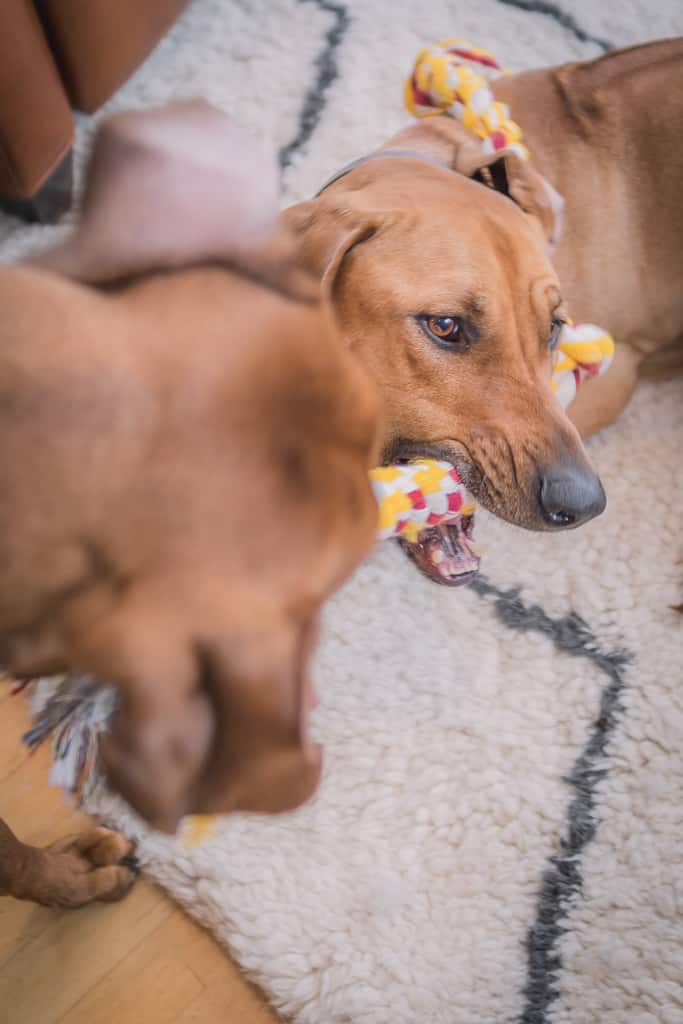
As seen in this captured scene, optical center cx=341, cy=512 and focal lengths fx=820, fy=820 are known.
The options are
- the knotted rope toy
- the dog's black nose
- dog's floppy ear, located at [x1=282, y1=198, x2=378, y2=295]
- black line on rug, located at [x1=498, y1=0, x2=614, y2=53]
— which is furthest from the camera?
black line on rug, located at [x1=498, y1=0, x2=614, y2=53]

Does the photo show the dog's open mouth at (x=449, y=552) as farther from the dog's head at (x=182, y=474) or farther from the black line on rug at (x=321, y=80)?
the black line on rug at (x=321, y=80)

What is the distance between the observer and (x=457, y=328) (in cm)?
144

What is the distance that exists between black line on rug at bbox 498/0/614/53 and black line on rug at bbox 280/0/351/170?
20.3 inches

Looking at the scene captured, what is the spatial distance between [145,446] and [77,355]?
9cm

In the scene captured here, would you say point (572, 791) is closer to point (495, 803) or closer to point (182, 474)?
point (495, 803)

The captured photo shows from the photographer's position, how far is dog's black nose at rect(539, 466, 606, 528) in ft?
4.83

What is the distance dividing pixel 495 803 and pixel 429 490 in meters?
0.68

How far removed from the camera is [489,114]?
175 cm

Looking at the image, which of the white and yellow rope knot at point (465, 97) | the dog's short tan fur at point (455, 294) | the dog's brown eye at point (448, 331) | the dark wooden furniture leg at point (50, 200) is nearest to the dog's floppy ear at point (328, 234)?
the dog's short tan fur at point (455, 294)

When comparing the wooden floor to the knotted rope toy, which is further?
the wooden floor

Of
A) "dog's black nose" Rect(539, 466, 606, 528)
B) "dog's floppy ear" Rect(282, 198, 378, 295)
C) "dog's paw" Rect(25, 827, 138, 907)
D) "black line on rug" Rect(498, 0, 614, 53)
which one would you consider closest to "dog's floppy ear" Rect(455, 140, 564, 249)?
"dog's floppy ear" Rect(282, 198, 378, 295)

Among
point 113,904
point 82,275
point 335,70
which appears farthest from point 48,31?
point 113,904

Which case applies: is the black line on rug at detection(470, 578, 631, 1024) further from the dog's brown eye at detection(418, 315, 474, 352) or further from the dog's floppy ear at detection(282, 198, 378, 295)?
the dog's floppy ear at detection(282, 198, 378, 295)

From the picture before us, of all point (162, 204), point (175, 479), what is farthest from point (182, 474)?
point (162, 204)
